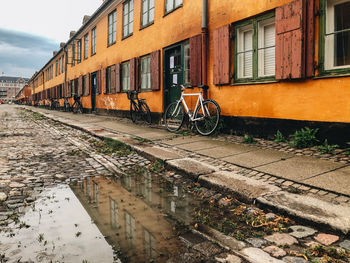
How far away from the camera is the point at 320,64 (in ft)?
16.5

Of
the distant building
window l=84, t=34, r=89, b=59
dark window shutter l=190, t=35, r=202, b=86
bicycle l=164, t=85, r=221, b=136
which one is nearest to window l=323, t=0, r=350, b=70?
bicycle l=164, t=85, r=221, b=136

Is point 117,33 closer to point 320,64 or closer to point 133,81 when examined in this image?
point 133,81

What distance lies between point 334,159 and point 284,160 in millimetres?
735

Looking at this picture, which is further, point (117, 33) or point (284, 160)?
point (117, 33)

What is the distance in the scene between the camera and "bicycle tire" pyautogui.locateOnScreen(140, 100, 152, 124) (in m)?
10.5

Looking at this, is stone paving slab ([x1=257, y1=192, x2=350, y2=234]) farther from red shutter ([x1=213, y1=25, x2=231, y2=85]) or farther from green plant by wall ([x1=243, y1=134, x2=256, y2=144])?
red shutter ([x1=213, y1=25, x2=231, y2=85])

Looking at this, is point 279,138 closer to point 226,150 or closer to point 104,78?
point 226,150

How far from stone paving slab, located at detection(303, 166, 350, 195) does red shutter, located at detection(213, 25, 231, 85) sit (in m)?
3.91

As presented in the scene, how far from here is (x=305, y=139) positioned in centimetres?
505

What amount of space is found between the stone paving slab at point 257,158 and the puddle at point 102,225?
1336 millimetres

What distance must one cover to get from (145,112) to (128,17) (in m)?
5.18

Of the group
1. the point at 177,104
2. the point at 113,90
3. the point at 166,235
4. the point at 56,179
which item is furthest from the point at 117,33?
the point at 166,235

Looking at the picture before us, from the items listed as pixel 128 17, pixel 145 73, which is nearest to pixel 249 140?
pixel 145 73

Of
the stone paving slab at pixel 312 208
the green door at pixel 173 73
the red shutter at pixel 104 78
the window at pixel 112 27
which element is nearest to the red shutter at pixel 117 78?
the window at pixel 112 27
